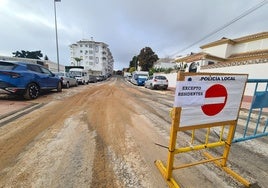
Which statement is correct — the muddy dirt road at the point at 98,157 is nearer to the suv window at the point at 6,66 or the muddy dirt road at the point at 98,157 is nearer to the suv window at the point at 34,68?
the suv window at the point at 6,66

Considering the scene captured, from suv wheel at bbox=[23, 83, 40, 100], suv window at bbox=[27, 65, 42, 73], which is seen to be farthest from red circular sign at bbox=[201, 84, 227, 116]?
suv window at bbox=[27, 65, 42, 73]

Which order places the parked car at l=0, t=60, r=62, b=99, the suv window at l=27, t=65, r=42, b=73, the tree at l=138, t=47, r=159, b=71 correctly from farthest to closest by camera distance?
the tree at l=138, t=47, r=159, b=71, the suv window at l=27, t=65, r=42, b=73, the parked car at l=0, t=60, r=62, b=99

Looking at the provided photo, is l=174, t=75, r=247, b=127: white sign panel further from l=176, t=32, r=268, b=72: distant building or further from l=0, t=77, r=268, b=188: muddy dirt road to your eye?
l=176, t=32, r=268, b=72: distant building

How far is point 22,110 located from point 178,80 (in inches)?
251

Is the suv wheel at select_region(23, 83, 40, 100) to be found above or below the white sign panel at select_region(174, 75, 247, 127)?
below

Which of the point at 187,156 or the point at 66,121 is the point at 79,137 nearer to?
the point at 66,121

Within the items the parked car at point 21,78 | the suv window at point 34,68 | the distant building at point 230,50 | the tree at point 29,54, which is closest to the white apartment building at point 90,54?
the tree at point 29,54

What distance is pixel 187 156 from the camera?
3.01 metres

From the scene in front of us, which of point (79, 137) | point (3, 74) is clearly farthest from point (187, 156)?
point (3, 74)

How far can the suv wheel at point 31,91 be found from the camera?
25.5 feet

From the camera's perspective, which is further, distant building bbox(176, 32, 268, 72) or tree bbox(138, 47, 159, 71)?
tree bbox(138, 47, 159, 71)

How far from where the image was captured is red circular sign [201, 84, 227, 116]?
2338 millimetres

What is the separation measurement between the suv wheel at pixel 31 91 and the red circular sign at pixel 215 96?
8.60 m

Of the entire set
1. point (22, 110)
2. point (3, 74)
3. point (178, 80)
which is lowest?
point (22, 110)
